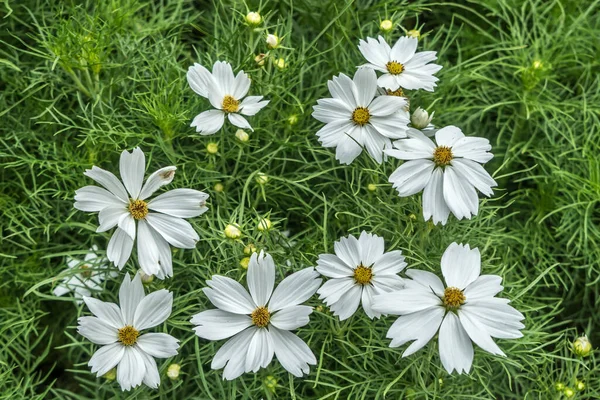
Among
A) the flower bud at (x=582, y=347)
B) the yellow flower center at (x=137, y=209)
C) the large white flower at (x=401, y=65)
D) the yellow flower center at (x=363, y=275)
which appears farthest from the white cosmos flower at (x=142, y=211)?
the flower bud at (x=582, y=347)

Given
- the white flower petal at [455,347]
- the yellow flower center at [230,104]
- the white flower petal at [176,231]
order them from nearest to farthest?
the white flower petal at [455,347] < the white flower petal at [176,231] < the yellow flower center at [230,104]

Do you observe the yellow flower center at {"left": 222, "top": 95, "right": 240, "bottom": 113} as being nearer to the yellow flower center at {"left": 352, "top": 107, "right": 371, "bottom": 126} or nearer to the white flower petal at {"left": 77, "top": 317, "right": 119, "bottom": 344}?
the yellow flower center at {"left": 352, "top": 107, "right": 371, "bottom": 126}

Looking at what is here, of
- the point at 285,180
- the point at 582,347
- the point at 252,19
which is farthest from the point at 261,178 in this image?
the point at 582,347

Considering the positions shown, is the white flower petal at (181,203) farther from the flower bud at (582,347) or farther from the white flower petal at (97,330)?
the flower bud at (582,347)

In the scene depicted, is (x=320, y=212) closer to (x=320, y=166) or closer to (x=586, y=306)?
(x=320, y=166)

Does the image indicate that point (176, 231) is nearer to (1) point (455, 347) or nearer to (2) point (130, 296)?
(2) point (130, 296)

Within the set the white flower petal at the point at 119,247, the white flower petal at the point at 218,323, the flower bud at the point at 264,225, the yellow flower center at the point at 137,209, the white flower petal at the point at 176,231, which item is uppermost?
the yellow flower center at the point at 137,209

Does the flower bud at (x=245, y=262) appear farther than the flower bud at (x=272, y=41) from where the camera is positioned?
No

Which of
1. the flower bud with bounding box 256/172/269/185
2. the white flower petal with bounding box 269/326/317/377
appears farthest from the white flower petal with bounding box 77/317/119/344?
the flower bud with bounding box 256/172/269/185
